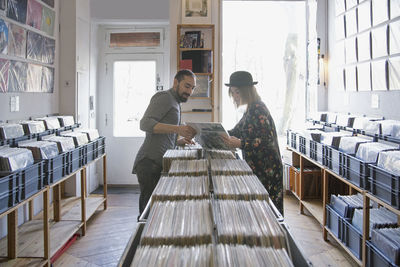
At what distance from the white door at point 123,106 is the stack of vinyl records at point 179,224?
453 centimetres

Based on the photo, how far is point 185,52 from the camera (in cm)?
456

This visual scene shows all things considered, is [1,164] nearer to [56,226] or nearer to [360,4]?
[56,226]

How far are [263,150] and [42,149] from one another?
166cm

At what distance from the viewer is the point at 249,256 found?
0.87 m

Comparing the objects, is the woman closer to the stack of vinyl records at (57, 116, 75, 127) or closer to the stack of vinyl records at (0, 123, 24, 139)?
the stack of vinyl records at (0, 123, 24, 139)

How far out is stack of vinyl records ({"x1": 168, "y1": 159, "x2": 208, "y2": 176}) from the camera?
5.10ft

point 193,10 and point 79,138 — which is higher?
point 193,10

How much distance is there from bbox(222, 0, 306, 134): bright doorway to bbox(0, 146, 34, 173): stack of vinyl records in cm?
317

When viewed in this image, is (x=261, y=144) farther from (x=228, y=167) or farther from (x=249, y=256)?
(x=249, y=256)

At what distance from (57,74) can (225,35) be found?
8.02 ft

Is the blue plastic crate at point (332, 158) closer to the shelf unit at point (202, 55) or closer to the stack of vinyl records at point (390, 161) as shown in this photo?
the stack of vinyl records at point (390, 161)

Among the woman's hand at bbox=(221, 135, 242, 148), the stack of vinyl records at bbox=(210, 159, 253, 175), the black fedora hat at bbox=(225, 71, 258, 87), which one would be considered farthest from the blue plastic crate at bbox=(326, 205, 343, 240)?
the stack of vinyl records at bbox=(210, 159, 253, 175)

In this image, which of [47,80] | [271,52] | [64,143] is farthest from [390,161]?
[47,80]

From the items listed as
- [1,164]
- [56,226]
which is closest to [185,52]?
[56,226]
